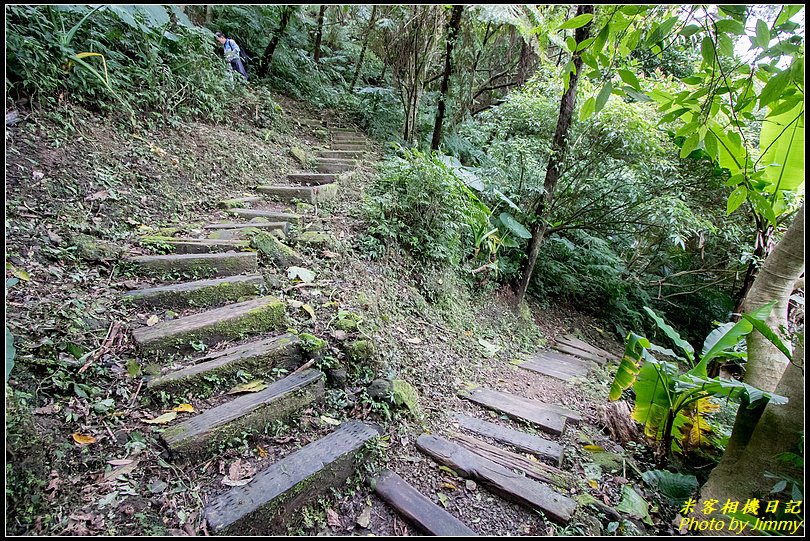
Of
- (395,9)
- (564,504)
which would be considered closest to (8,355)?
(564,504)

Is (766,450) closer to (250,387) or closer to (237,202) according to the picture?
(250,387)

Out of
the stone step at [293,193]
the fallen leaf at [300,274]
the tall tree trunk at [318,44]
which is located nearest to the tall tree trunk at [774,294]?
the fallen leaf at [300,274]

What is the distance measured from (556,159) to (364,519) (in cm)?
420

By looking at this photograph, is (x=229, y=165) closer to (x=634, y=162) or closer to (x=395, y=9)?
(x=395, y=9)

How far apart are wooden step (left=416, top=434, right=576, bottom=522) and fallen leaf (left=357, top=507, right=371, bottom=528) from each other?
0.48 m

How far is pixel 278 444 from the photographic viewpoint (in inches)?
70.5

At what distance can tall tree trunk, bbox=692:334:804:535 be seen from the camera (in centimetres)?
171

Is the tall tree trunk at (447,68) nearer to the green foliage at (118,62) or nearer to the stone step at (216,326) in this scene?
the green foliage at (118,62)

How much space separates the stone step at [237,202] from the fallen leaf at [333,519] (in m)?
2.90

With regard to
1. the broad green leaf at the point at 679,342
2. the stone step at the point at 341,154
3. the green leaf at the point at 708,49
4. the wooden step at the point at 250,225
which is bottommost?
the broad green leaf at the point at 679,342

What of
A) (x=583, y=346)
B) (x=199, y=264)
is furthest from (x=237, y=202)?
(x=583, y=346)

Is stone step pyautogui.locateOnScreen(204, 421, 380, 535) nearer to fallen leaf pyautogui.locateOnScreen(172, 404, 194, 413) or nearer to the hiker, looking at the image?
fallen leaf pyautogui.locateOnScreen(172, 404, 194, 413)

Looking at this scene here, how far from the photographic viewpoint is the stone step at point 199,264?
241 centimetres

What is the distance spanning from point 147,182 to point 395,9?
14.2 ft
